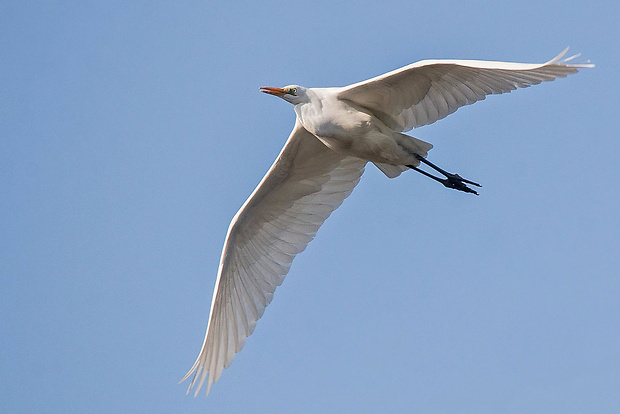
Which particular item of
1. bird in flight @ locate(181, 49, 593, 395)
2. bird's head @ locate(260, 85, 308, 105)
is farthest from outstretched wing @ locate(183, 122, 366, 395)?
bird's head @ locate(260, 85, 308, 105)

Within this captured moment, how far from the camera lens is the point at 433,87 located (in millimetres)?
13820

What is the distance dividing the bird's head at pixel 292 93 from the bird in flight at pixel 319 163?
1 centimetres

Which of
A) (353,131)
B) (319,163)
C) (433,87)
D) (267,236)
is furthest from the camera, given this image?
(267,236)

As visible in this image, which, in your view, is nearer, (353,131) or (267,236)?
(353,131)

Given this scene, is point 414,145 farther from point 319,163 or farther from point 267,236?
point 267,236

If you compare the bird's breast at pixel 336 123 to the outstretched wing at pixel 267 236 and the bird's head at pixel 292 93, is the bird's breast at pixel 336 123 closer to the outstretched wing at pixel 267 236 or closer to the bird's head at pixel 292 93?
the bird's head at pixel 292 93

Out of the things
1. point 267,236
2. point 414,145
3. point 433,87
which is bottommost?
point 267,236

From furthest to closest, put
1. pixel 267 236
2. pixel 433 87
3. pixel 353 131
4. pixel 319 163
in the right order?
pixel 267 236 → pixel 319 163 → pixel 353 131 → pixel 433 87

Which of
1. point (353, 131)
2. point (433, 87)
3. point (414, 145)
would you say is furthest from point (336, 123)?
point (433, 87)

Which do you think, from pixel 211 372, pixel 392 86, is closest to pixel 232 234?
pixel 211 372

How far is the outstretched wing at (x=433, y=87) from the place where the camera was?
41.6 feet

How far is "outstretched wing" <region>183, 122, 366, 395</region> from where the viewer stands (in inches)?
610

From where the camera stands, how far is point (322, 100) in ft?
46.7

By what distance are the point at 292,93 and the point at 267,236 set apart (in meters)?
2.49
